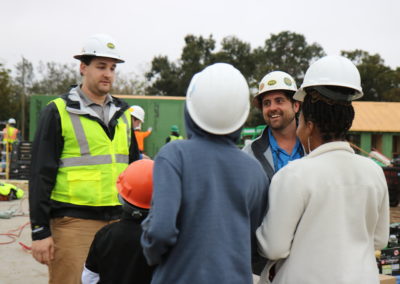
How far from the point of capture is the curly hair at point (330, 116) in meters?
1.88

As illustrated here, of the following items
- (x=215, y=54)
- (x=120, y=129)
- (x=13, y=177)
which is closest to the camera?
(x=120, y=129)

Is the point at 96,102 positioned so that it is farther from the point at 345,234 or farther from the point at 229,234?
the point at 345,234

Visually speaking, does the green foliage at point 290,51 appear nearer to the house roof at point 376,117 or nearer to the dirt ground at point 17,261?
the house roof at point 376,117

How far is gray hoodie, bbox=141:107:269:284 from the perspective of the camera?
152cm

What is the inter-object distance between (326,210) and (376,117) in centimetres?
2441

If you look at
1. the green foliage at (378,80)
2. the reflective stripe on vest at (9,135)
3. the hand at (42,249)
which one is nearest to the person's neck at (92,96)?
the hand at (42,249)

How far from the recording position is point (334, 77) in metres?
1.95

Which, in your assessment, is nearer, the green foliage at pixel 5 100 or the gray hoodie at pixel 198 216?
the gray hoodie at pixel 198 216

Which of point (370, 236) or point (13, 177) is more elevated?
point (370, 236)

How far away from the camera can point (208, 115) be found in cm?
164

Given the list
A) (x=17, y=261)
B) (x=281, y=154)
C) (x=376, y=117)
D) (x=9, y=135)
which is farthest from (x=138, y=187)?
(x=376, y=117)

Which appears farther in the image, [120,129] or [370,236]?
[120,129]

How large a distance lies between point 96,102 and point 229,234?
1.61m

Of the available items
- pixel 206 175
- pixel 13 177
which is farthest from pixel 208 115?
pixel 13 177
